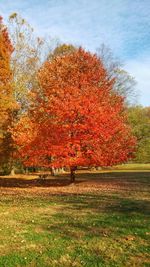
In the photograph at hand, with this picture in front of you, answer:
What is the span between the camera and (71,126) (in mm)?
25703

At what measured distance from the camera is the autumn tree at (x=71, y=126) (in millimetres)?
25672

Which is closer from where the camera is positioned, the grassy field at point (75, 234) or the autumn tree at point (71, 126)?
the grassy field at point (75, 234)

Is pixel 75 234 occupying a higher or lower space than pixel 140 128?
lower

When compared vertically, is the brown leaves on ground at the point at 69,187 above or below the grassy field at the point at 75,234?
above

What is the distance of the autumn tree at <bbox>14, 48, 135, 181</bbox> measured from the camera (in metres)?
25.7

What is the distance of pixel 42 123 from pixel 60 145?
90.6 inches

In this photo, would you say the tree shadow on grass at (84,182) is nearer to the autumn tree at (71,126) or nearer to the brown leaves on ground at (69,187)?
the brown leaves on ground at (69,187)

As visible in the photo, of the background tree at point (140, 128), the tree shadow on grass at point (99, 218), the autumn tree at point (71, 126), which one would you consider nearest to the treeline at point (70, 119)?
the autumn tree at point (71, 126)

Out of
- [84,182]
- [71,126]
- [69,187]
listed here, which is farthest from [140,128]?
[71,126]

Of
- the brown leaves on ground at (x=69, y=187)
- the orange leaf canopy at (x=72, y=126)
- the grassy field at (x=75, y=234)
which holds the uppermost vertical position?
the orange leaf canopy at (x=72, y=126)

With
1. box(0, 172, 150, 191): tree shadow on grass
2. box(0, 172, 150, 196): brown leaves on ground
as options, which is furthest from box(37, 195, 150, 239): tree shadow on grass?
box(0, 172, 150, 191): tree shadow on grass

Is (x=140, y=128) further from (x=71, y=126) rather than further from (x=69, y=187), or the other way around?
(x=71, y=126)

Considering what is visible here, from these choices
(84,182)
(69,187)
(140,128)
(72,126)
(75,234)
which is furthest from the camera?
(140,128)

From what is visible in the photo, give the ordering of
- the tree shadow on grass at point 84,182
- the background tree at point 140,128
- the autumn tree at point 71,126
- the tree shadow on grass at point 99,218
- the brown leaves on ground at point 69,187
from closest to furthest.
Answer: the tree shadow on grass at point 99,218 < the brown leaves on ground at point 69,187 < the autumn tree at point 71,126 < the tree shadow on grass at point 84,182 < the background tree at point 140,128
